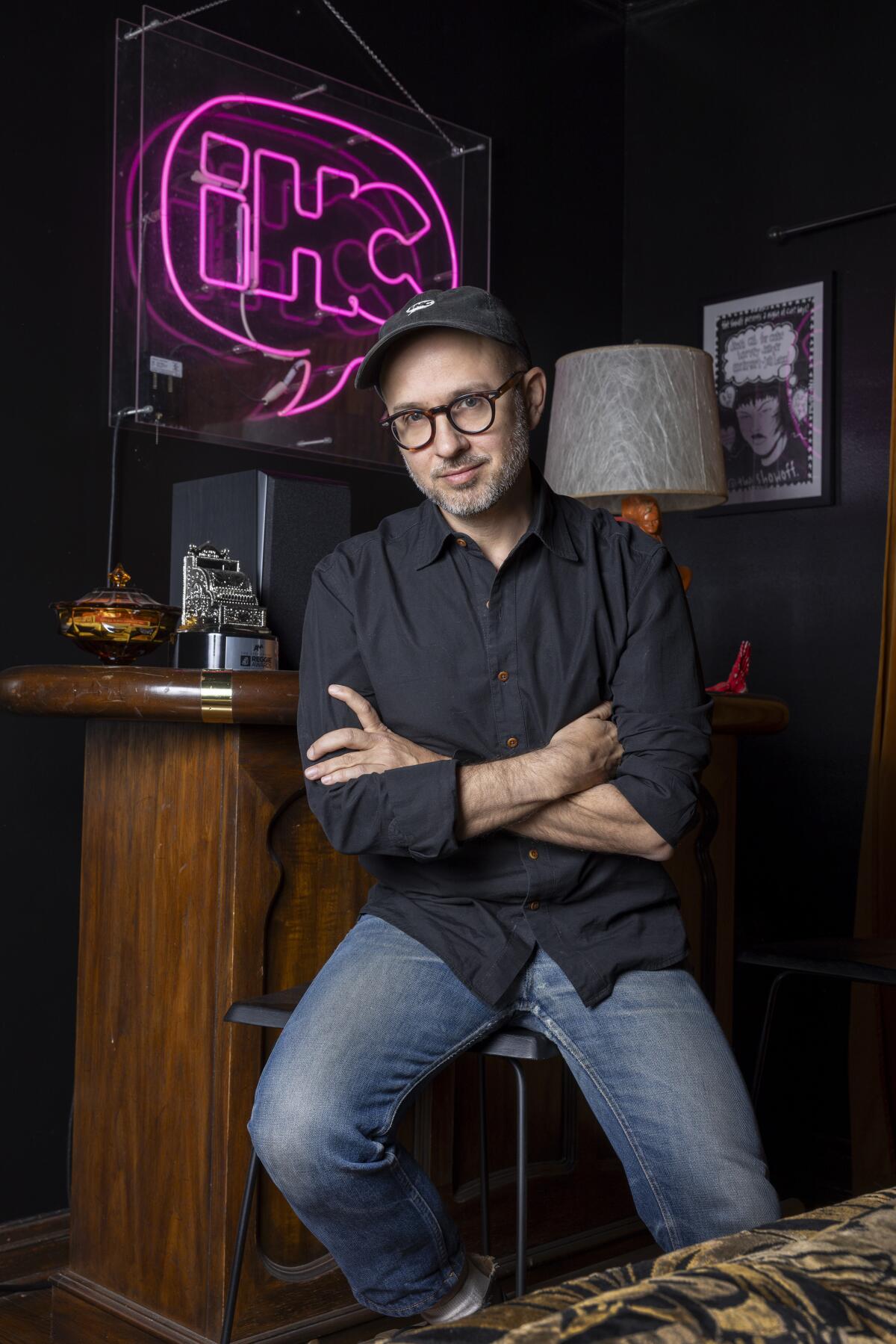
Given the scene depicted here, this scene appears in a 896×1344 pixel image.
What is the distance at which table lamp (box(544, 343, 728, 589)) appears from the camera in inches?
110

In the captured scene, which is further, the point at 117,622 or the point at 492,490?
the point at 117,622

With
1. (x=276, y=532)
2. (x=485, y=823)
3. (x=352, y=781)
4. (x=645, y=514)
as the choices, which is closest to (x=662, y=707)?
(x=485, y=823)

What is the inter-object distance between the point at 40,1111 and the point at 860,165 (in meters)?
2.84

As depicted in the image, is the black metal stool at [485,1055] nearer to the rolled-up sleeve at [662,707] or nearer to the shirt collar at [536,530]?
the rolled-up sleeve at [662,707]

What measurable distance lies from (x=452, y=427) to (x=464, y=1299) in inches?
44.0

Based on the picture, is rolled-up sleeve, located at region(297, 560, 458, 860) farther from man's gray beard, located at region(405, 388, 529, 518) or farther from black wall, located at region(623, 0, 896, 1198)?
black wall, located at region(623, 0, 896, 1198)

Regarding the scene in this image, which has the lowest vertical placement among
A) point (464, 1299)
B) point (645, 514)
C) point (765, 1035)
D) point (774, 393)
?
point (464, 1299)

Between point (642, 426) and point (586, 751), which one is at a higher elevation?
point (642, 426)

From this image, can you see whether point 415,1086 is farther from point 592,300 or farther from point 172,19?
point 592,300

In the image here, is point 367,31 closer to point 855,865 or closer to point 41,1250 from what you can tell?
point 855,865

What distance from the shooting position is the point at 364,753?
68.3 inches

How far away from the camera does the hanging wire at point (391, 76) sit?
126 inches

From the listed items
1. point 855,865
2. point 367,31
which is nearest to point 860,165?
point 367,31

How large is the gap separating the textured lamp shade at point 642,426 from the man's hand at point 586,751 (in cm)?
112
